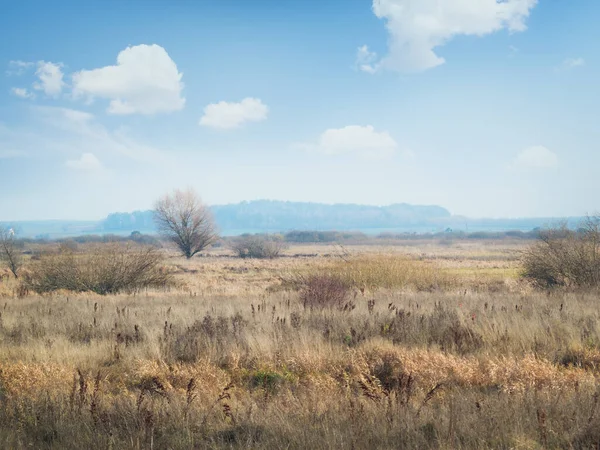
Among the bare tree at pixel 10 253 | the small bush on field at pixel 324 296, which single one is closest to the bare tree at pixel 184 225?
the bare tree at pixel 10 253

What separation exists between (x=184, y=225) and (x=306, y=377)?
195 ft

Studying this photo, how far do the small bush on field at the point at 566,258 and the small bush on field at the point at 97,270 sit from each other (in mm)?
19148

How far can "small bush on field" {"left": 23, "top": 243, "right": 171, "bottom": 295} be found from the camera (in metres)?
21.5

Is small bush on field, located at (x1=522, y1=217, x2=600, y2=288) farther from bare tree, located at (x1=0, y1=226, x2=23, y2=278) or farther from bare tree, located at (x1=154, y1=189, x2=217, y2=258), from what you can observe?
bare tree, located at (x1=154, y1=189, x2=217, y2=258)

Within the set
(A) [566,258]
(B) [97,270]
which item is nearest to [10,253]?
(B) [97,270]

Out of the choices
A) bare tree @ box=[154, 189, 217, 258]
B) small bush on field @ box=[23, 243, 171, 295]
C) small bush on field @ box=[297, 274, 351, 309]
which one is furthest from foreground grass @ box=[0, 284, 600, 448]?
bare tree @ box=[154, 189, 217, 258]

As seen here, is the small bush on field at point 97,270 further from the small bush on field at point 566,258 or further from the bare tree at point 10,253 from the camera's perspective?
the small bush on field at point 566,258

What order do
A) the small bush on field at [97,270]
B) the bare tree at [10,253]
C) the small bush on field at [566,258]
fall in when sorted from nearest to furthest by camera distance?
the small bush on field at [566,258] < the small bush on field at [97,270] < the bare tree at [10,253]

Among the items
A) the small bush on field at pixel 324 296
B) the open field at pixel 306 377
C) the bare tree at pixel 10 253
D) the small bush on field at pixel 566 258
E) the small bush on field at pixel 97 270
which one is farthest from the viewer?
the bare tree at pixel 10 253

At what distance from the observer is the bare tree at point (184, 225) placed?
6397 centimetres

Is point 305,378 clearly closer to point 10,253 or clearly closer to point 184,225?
point 10,253

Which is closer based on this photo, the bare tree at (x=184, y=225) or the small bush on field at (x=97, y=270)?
the small bush on field at (x=97, y=270)

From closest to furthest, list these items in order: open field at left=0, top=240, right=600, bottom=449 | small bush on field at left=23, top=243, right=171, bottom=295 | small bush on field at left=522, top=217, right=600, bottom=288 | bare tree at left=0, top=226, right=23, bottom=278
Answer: open field at left=0, top=240, right=600, bottom=449 < small bush on field at left=522, top=217, right=600, bottom=288 < small bush on field at left=23, top=243, right=171, bottom=295 < bare tree at left=0, top=226, right=23, bottom=278

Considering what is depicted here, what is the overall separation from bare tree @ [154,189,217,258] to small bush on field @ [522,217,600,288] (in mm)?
51356
